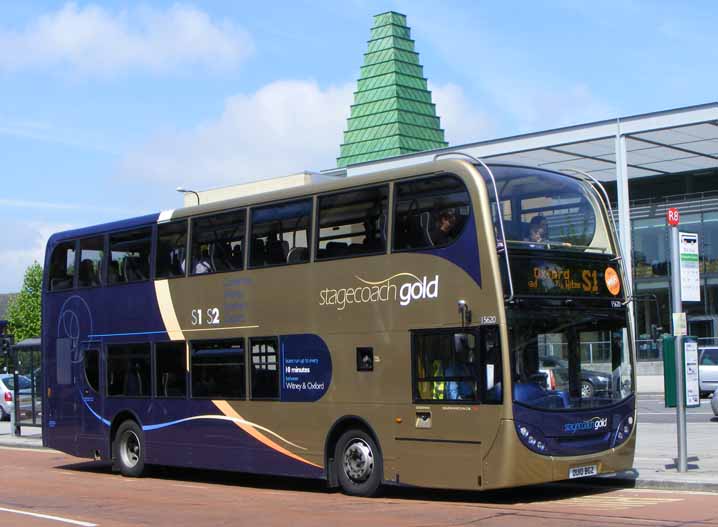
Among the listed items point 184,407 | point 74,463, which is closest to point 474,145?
point 74,463

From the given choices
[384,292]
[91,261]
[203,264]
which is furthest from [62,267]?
[384,292]

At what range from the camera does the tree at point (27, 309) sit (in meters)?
91.0

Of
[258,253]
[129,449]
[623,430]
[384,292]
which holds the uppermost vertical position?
[258,253]

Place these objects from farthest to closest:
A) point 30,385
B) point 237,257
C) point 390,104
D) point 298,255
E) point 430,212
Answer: point 390,104 → point 30,385 → point 237,257 → point 298,255 → point 430,212

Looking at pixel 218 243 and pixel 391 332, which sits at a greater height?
pixel 218 243

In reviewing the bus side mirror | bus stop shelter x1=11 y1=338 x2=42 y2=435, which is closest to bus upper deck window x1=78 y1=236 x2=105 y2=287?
bus stop shelter x1=11 y1=338 x2=42 y2=435

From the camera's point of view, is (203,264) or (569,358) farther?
(203,264)

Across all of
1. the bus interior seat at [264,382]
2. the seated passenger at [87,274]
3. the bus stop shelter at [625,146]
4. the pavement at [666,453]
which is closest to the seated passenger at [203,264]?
the bus interior seat at [264,382]

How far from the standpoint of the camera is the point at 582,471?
13438 mm

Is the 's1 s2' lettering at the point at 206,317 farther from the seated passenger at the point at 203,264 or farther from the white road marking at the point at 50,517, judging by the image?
the white road marking at the point at 50,517

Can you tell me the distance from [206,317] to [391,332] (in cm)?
410

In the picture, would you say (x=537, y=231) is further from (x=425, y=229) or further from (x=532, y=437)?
(x=532, y=437)

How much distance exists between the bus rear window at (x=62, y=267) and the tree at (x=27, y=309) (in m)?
72.0

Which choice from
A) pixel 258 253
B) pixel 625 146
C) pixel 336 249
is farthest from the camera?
pixel 625 146
